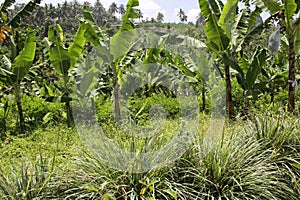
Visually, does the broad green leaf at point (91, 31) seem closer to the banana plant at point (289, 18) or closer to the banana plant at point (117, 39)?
the banana plant at point (117, 39)

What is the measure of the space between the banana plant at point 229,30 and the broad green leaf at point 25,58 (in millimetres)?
3556

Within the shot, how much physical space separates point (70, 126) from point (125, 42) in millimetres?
2635

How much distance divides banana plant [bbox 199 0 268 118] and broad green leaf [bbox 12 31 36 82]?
11.7 feet

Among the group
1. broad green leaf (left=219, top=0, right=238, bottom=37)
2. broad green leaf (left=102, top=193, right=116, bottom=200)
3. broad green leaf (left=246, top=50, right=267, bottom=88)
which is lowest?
broad green leaf (left=102, top=193, right=116, bottom=200)

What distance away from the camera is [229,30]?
24.3 ft

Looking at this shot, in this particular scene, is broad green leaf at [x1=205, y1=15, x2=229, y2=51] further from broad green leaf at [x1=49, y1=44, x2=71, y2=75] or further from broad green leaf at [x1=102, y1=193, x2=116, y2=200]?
broad green leaf at [x1=102, y1=193, x2=116, y2=200]

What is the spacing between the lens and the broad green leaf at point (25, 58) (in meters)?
7.44

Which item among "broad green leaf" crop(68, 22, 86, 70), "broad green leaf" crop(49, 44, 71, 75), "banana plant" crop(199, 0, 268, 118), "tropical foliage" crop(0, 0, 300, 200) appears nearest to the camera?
"tropical foliage" crop(0, 0, 300, 200)

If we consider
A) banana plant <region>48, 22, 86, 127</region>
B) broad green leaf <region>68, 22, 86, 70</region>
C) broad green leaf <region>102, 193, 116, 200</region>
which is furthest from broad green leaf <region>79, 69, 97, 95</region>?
broad green leaf <region>102, 193, 116, 200</region>

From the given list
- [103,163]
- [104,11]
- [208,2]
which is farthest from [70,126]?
[104,11]

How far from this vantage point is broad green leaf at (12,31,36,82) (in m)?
7.44

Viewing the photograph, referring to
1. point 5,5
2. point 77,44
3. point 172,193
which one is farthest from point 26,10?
point 172,193

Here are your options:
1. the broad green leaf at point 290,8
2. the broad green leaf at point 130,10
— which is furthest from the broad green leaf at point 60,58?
the broad green leaf at point 290,8

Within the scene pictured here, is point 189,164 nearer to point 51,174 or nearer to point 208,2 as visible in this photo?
point 51,174
